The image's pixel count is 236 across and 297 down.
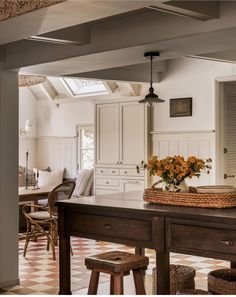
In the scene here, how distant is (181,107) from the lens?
24.2 ft

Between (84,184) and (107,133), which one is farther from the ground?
(107,133)

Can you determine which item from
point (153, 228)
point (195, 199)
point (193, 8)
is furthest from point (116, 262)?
point (193, 8)

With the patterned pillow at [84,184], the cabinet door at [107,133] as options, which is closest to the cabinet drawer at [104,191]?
Result: the cabinet door at [107,133]

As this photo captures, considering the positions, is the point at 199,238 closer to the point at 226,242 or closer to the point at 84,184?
the point at 226,242

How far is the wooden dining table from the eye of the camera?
10.9 ft

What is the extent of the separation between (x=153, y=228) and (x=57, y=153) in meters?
6.78

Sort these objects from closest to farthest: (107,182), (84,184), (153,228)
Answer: (153,228) → (107,182) → (84,184)

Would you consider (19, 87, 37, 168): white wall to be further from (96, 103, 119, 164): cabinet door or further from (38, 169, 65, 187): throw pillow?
(96, 103, 119, 164): cabinet door

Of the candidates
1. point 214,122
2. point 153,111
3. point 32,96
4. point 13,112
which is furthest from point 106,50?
point 32,96

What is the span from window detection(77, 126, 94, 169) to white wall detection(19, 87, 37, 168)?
1333mm

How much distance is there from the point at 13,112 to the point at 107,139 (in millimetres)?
2878

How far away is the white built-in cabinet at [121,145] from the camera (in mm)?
7680

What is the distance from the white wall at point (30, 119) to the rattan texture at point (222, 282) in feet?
22.3

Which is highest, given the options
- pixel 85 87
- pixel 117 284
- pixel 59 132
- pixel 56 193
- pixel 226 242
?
pixel 85 87
